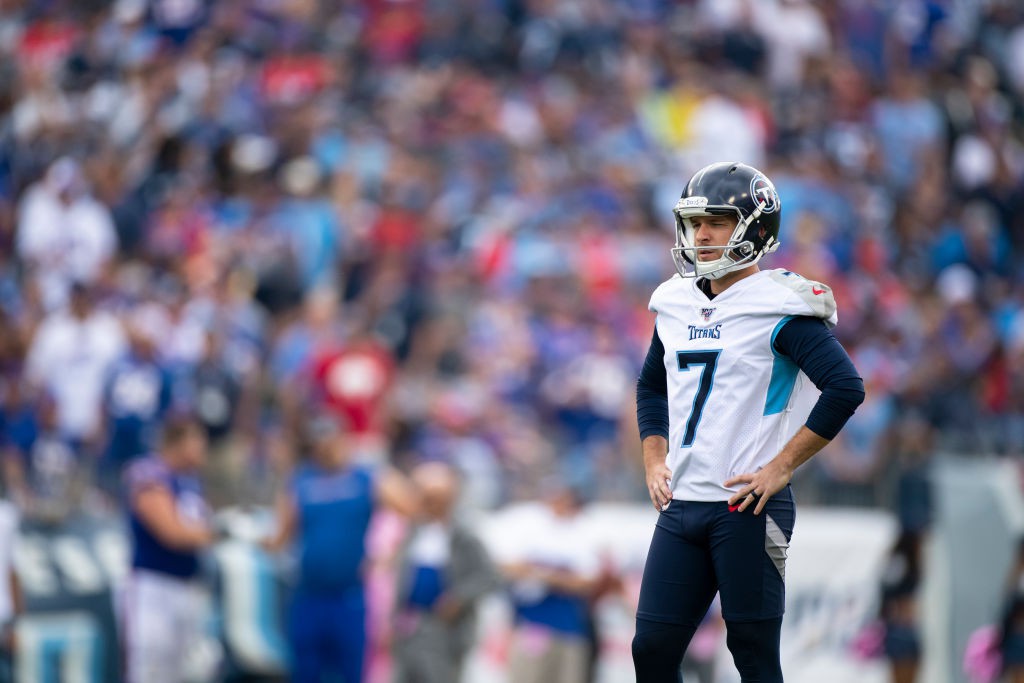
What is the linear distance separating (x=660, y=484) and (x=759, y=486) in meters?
0.43

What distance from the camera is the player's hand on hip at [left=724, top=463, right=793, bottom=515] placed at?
5.29 metres

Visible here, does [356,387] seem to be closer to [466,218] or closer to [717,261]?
[466,218]

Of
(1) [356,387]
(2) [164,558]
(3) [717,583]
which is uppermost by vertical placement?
(3) [717,583]

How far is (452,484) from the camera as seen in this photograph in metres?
11.8

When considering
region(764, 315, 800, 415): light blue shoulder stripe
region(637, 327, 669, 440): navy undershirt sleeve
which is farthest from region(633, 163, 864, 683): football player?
region(637, 327, 669, 440): navy undershirt sleeve

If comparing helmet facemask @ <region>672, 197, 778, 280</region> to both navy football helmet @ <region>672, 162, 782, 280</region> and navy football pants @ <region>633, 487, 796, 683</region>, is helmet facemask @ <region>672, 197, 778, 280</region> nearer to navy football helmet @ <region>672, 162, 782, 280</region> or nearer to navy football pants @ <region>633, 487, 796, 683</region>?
navy football helmet @ <region>672, 162, 782, 280</region>

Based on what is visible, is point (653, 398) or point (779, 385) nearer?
point (779, 385)

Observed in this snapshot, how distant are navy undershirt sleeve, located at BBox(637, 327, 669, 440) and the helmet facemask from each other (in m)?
0.43

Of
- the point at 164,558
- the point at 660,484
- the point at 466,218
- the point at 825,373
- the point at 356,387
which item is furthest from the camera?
the point at 466,218

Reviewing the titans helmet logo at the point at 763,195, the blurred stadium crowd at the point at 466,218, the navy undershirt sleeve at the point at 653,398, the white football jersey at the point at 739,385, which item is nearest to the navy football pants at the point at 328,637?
the blurred stadium crowd at the point at 466,218

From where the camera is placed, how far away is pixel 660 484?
5.59m

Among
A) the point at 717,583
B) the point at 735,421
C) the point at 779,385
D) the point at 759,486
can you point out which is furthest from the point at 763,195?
the point at 717,583

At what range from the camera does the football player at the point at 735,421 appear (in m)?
5.32

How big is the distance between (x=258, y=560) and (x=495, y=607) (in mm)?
2273
